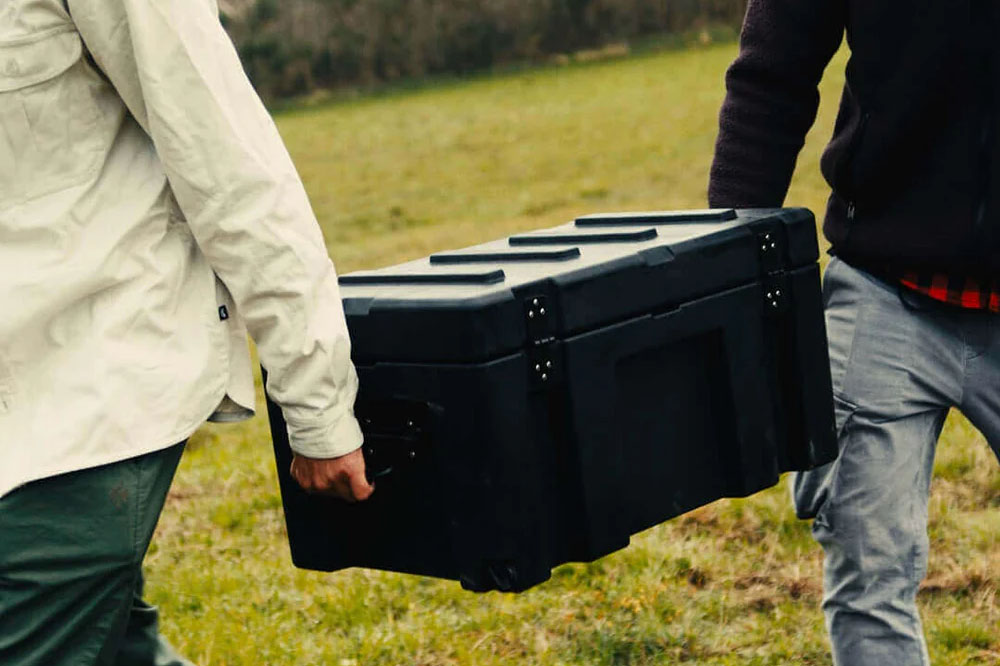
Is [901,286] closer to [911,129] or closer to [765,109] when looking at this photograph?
[911,129]

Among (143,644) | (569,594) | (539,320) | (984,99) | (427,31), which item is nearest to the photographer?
(539,320)

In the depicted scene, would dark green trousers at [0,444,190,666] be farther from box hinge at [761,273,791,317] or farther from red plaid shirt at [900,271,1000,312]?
red plaid shirt at [900,271,1000,312]

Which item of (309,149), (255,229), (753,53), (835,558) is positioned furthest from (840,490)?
(309,149)

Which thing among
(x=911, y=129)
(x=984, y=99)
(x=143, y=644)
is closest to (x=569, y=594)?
(x=143, y=644)

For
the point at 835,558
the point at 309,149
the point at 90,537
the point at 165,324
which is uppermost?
the point at 165,324

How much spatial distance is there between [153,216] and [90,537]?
18.7 inches

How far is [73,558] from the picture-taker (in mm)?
2449

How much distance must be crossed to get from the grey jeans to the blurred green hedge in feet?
75.8

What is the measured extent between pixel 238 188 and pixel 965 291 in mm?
1336

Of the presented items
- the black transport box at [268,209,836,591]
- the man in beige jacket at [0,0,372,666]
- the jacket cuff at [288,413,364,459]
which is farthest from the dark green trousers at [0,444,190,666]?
the black transport box at [268,209,836,591]

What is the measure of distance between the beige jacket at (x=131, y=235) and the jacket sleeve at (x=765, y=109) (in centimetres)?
109

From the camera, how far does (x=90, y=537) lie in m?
2.46

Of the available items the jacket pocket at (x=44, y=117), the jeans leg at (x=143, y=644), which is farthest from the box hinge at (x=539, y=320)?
the jeans leg at (x=143, y=644)

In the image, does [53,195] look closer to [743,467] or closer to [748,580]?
[743,467]
